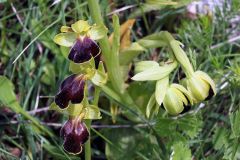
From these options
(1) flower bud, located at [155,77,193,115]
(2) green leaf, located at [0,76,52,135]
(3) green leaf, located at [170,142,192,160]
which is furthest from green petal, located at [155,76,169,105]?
(2) green leaf, located at [0,76,52,135]

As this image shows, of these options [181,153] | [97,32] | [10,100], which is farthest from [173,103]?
[10,100]

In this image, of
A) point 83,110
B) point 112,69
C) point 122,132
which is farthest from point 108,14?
point 83,110

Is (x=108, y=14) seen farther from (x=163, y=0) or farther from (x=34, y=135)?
(x=34, y=135)

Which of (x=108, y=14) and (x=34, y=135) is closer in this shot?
(x=34, y=135)

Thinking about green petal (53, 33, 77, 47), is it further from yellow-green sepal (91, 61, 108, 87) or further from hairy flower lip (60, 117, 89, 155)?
hairy flower lip (60, 117, 89, 155)

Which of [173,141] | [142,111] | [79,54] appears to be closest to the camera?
[79,54]

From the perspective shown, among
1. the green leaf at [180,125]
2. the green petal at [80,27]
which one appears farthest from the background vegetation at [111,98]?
the green petal at [80,27]
